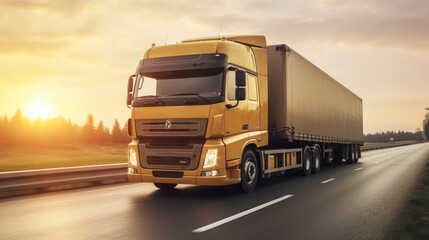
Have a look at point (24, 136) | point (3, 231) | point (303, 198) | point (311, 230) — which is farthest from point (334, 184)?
point (24, 136)

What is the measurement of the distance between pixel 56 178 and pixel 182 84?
4.11m

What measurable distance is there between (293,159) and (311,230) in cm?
788

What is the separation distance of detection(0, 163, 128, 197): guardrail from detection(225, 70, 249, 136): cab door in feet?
14.9

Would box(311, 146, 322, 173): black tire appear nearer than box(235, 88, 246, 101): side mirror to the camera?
No

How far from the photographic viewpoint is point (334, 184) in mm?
11797

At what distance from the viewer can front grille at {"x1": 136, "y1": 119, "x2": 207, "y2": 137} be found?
848cm

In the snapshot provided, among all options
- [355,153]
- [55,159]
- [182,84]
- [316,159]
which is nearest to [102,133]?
[55,159]

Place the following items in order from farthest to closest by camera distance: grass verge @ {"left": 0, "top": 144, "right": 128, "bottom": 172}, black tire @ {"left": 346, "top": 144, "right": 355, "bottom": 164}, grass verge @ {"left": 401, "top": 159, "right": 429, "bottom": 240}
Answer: black tire @ {"left": 346, "top": 144, "right": 355, "bottom": 164} → grass verge @ {"left": 0, "top": 144, "right": 128, "bottom": 172} → grass verge @ {"left": 401, "top": 159, "right": 429, "bottom": 240}

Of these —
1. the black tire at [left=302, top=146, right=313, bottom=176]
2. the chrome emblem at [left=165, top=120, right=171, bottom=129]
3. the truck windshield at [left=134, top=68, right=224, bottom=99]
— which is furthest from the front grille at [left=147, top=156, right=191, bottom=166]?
the black tire at [left=302, top=146, right=313, bottom=176]

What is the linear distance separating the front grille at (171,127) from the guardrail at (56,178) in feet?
8.96

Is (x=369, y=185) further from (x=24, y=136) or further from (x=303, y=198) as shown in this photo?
(x=24, y=136)

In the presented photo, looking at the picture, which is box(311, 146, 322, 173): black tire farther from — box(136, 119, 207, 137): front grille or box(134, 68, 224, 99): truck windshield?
box(136, 119, 207, 137): front grille

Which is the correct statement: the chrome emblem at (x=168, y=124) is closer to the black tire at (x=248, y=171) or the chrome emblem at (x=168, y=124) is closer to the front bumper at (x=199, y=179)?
the front bumper at (x=199, y=179)

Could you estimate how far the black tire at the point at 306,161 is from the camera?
14.6 metres
